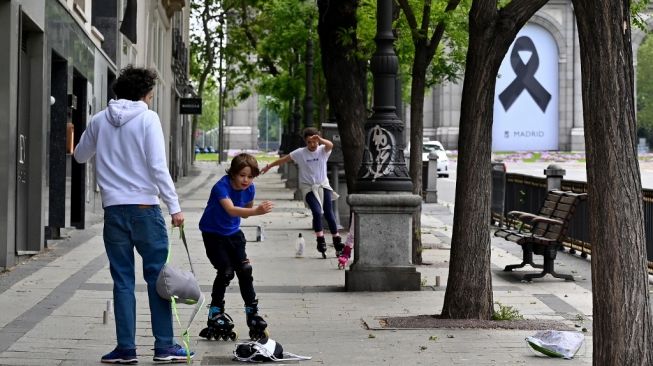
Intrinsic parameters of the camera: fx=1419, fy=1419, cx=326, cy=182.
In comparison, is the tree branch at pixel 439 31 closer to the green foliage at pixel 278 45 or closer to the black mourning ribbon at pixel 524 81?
the green foliage at pixel 278 45

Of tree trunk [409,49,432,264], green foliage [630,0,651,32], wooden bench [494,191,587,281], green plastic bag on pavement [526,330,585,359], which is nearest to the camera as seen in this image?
green plastic bag on pavement [526,330,585,359]

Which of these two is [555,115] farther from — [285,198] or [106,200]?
[106,200]

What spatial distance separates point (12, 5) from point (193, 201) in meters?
20.5

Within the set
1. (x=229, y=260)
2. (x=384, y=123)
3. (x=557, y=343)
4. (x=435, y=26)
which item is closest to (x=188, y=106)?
(x=435, y=26)

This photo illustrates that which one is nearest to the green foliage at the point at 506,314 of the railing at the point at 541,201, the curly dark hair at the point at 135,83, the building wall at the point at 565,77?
the curly dark hair at the point at 135,83

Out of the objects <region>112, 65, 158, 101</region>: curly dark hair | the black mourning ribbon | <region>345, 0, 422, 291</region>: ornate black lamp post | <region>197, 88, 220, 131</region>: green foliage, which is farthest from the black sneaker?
<region>197, 88, 220, 131</region>: green foliage

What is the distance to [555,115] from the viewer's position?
92875 millimetres

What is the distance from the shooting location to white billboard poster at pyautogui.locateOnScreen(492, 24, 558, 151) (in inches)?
3516

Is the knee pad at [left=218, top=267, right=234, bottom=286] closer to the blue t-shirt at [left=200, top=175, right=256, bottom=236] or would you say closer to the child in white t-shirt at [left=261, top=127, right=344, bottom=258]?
the blue t-shirt at [left=200, top=175, right=256, bottom=236]

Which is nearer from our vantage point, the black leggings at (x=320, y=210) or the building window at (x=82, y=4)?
the black leggings at (x=320, y=210)

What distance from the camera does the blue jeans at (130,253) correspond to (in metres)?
8.67

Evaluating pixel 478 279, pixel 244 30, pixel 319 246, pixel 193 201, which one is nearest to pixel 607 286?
pixel 478 279

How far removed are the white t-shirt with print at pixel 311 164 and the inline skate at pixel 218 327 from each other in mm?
7880

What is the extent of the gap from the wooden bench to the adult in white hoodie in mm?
7083
